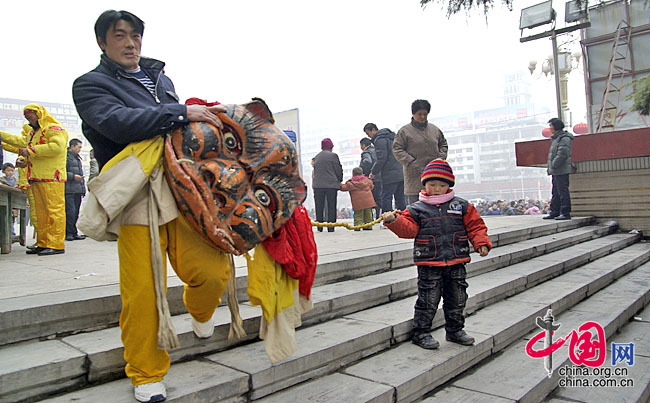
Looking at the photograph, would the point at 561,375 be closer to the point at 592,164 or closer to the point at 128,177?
the point at 128,177

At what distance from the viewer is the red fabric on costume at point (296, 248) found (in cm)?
241

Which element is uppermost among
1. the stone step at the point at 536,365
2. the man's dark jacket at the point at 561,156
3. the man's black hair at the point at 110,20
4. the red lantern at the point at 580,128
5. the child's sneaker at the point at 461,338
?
the red lantern at the point at 580,128

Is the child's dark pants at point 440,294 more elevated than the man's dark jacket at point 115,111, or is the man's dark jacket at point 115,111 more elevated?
the man's dark jacket at point 115,111

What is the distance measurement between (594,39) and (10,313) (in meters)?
19.3

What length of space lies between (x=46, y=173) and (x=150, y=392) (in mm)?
4232

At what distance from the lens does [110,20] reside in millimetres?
2137

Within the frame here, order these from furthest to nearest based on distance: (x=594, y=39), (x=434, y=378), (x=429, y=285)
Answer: (x=594, y=39) < (x=429, y=285) < (x=434, y=378)

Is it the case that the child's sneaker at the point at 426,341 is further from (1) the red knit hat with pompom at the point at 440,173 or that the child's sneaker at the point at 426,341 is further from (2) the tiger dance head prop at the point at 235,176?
→ (2) the tiger dance head prop at the point at 235,176

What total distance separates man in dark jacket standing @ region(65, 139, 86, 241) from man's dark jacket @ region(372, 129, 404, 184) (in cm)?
493

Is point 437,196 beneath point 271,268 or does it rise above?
above

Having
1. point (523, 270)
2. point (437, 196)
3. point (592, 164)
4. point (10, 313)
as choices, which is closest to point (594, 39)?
point (592, 164)

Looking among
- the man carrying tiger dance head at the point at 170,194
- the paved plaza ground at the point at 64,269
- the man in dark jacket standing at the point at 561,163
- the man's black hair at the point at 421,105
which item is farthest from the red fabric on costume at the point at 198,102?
the man in dark jacket standing at the point at 561,163

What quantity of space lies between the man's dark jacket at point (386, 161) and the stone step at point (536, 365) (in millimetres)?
3697

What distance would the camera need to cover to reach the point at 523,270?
536 cm
